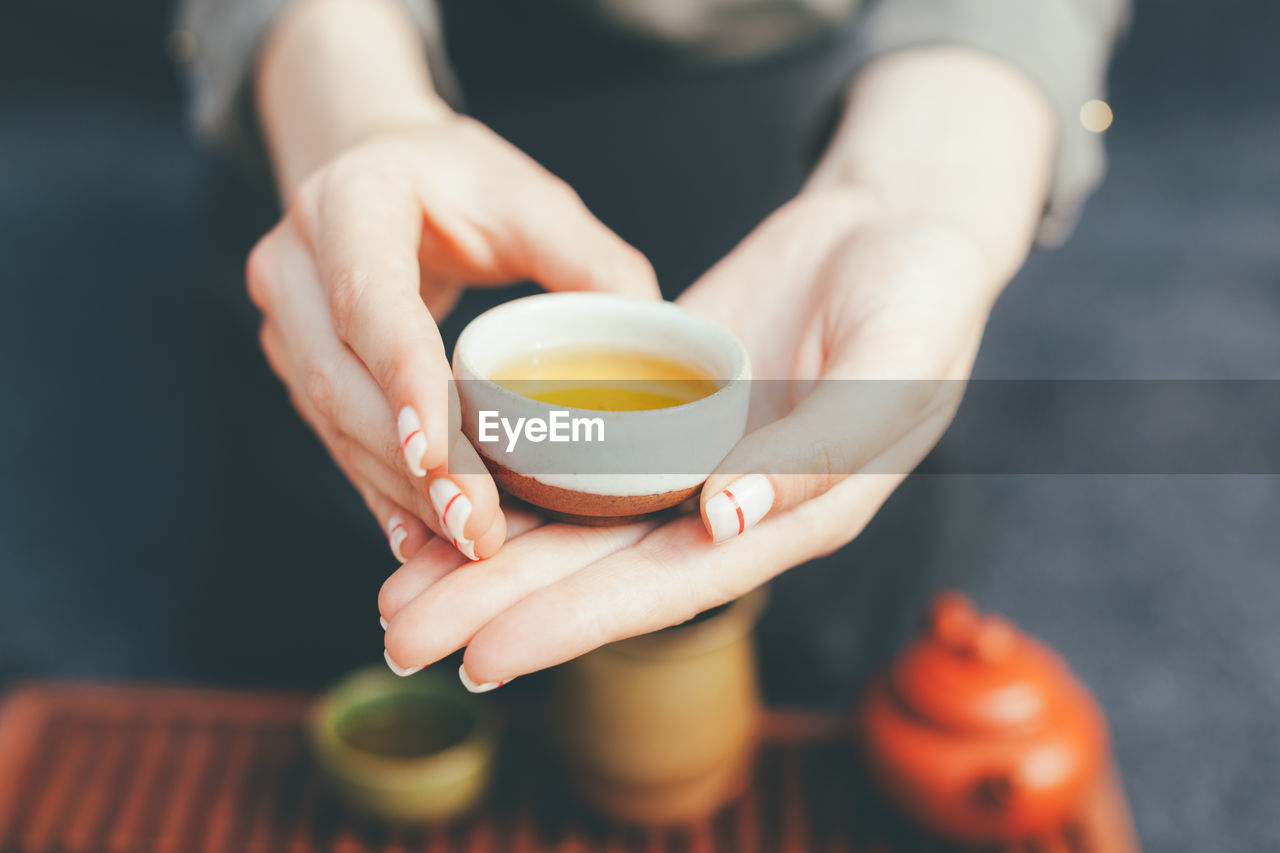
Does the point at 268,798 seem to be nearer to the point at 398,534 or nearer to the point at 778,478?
the point at 398,534

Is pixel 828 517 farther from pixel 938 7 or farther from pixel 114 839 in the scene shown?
pixel 114 839

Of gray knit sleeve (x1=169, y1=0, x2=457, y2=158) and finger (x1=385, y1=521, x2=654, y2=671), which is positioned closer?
finger (x1=385, y1=521, x2=654, y2=671)

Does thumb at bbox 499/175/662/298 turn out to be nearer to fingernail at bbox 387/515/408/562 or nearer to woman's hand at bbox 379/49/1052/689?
woman's hand at bbox 379/49/1052/689

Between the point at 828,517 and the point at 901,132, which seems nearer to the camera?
the point at 828,517

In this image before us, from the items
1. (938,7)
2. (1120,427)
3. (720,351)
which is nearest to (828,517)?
(720,351)

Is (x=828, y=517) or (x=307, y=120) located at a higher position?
(x=307, y=120)

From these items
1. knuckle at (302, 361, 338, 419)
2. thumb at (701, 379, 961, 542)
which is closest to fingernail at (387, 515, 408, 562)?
knuckle at (302, 361, 338, 419)

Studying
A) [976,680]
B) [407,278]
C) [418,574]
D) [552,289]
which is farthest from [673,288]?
[418,574]
